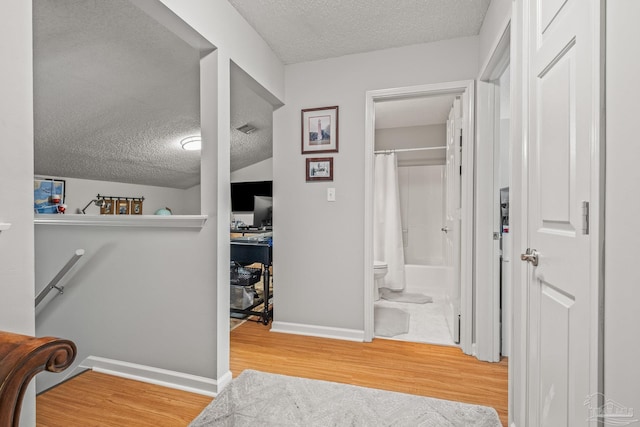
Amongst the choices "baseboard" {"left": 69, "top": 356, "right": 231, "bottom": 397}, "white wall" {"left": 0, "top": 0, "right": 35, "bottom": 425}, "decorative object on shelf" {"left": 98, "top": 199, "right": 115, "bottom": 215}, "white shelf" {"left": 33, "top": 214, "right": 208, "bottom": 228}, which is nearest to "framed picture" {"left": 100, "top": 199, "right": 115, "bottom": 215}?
"decorative object on shelf" {"left": 98, "top": 199, "right": 115, "bottom": 215}

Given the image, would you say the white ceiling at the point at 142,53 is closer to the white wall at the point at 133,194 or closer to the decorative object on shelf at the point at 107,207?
the white wall at the point at 133,194

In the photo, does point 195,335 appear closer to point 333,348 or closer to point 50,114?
point 333,348

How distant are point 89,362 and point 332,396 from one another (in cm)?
165

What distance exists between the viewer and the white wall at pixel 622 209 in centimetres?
64

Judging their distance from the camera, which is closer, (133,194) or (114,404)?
(114,404)

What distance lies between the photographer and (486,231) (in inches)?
84.1

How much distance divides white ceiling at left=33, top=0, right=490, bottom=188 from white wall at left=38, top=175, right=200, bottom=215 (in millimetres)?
375

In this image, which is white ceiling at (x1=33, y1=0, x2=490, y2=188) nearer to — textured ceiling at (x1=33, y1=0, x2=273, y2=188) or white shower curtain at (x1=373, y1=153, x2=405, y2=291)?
textured ceiling at (x1=33, y1=0, x2=273, y2=188)

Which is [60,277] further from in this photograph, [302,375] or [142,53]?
[302,375]

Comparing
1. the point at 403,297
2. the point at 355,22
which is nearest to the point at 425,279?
A: the point at 403,297

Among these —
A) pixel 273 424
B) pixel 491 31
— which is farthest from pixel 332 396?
pixel 491 31

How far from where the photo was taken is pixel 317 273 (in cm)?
262

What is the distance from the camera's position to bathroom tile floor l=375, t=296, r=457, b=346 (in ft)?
8.22

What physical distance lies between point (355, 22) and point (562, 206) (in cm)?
180
